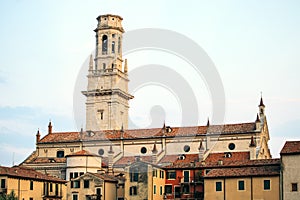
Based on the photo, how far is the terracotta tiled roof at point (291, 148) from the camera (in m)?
69.6

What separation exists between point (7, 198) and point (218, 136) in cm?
3474

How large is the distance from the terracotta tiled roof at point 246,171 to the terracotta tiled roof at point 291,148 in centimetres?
284

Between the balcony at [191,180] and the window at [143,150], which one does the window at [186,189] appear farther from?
the window at [143,150]

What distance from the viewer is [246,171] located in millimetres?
74812

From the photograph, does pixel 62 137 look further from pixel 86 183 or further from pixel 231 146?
pixel 231 146

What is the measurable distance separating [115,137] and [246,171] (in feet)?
94.0

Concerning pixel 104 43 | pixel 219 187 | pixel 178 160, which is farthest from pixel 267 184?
pixel 104 43

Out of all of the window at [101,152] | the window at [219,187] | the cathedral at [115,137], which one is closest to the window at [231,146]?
the cathedral at [115,137]

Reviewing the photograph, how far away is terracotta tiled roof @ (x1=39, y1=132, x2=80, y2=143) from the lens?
101 metres

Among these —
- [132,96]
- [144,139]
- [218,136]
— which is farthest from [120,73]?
[218,136]

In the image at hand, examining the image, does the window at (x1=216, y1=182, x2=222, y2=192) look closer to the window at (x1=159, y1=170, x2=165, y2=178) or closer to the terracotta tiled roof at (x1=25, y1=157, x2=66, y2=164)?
the window at (x1=159, y1=170, x2=165, y2=178)

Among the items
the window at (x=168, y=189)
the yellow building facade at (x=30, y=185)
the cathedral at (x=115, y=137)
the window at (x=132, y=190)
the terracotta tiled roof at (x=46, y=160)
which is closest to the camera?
the yellow building facade at (x=30, y=185)

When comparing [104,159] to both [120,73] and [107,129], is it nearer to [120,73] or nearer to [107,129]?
[107,129]

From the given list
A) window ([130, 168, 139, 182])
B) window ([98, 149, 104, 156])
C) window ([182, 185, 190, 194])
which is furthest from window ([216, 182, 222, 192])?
window ([98, 149, 104, 156])
